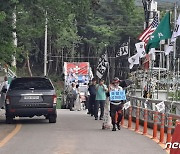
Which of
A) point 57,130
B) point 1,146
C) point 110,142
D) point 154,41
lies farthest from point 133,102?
point 1,146

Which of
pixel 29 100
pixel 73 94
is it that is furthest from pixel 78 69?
pixel 29 100

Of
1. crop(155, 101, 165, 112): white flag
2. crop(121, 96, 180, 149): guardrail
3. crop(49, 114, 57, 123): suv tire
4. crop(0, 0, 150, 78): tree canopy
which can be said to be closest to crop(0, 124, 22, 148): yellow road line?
crop(49, 114, 57, 123): suv tire

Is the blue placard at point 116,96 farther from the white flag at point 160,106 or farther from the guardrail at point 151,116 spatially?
the white flag at point 160,106

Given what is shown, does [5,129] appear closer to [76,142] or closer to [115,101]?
[115,101]

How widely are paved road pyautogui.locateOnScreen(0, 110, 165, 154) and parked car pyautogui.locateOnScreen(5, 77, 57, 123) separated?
3.54 ft

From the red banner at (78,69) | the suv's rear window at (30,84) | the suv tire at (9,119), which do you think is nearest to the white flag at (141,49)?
the suv's rear window at (30,84)

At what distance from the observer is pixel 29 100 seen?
66.3 ft

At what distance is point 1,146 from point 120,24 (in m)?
54.5

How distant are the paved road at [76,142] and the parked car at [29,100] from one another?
108 cm

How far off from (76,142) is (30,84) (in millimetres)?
6708

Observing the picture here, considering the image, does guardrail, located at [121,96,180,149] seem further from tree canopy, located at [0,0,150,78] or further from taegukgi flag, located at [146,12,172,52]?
tree canopy, located at [0,0,150,78]

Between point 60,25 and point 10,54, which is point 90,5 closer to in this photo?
point 60,25

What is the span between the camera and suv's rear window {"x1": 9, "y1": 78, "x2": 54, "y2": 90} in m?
20.6

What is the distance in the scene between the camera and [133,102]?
2380cm
